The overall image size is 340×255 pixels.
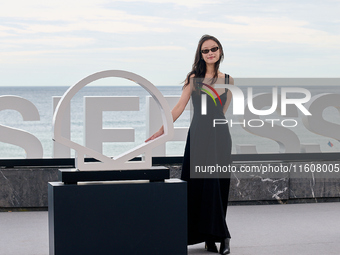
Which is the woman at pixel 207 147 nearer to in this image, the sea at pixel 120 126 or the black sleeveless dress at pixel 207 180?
the black sleeveless dress at pixel 207 180

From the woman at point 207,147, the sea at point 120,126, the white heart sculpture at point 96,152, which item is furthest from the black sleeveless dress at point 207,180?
the sea at point 120,126

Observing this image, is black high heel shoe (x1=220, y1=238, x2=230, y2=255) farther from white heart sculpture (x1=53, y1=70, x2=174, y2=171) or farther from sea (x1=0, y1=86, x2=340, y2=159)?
sea (x1=0, y1=86, x2=340, y2=159)

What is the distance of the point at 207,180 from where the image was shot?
15.2 feet

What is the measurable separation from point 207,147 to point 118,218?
1204 mm

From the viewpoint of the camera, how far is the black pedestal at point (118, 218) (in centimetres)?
368

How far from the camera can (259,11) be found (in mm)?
40062

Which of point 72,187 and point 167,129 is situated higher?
point 167,129

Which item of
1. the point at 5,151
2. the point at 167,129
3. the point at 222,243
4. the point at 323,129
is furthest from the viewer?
the point at 5,151

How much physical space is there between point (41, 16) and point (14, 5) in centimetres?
211

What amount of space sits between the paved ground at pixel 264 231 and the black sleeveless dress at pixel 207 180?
8.9 inches

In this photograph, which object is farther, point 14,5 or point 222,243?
point 14,5

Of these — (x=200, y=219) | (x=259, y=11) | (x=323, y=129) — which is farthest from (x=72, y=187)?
(x=259, y=11)

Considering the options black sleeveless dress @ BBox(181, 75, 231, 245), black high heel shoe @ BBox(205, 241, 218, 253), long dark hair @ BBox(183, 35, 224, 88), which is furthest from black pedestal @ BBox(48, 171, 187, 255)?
long dark hair @ BBox(183, 35, 224, 88)

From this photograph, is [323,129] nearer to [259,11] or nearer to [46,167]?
[46,167]
